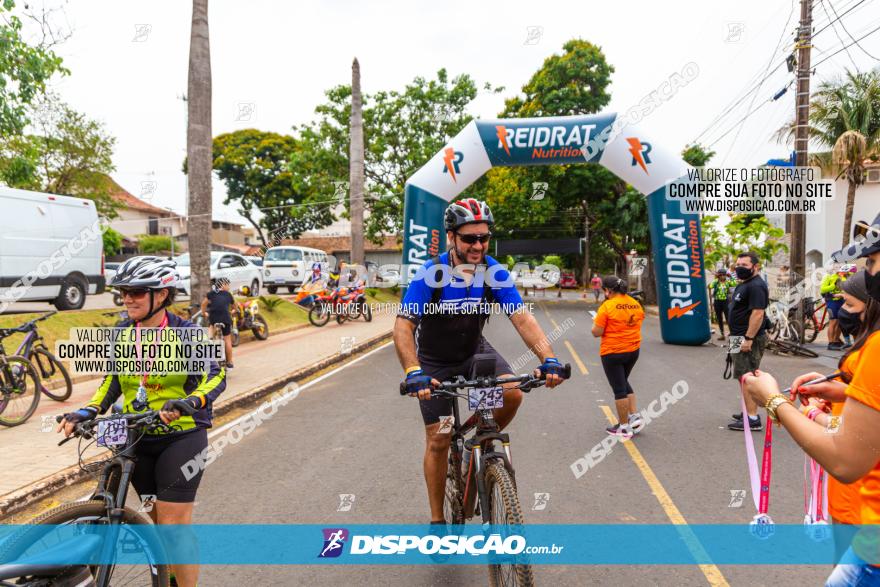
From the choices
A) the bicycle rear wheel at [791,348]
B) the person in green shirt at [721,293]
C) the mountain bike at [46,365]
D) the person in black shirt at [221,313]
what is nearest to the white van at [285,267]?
the person in black shirt at [221,313]

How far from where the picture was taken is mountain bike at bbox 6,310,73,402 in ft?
24.1

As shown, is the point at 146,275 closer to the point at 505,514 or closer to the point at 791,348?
the point at 505,514

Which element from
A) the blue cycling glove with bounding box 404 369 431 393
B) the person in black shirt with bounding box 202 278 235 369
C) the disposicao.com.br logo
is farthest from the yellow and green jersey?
the person in black shirt with bounding box 202 278 235 369

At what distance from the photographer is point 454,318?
3715mm

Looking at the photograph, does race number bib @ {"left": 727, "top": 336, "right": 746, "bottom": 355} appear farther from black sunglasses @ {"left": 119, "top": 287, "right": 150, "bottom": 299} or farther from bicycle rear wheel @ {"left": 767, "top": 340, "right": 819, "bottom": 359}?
bicycle rear wheel @ {"left": 767, "top": 340, "right": 819, "bottom": 359}

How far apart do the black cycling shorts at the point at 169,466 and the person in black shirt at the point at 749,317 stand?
6030 millimetres

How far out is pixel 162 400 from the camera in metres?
3.10

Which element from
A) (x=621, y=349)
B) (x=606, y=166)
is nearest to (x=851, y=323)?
(x=621, y=349)

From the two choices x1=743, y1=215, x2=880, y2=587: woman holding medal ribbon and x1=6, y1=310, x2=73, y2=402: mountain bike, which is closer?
x1=743, y1=215, x2=880, y2=587: woman holding medal ribbon

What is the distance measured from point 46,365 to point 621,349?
8.10 metres

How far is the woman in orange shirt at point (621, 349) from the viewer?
664cm

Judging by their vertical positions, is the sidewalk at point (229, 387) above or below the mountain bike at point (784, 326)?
below

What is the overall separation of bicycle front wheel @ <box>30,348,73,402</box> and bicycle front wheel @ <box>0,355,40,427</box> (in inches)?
17.5

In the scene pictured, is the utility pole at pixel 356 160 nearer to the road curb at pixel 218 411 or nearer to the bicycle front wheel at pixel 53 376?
the road curb at pixel 218 411
